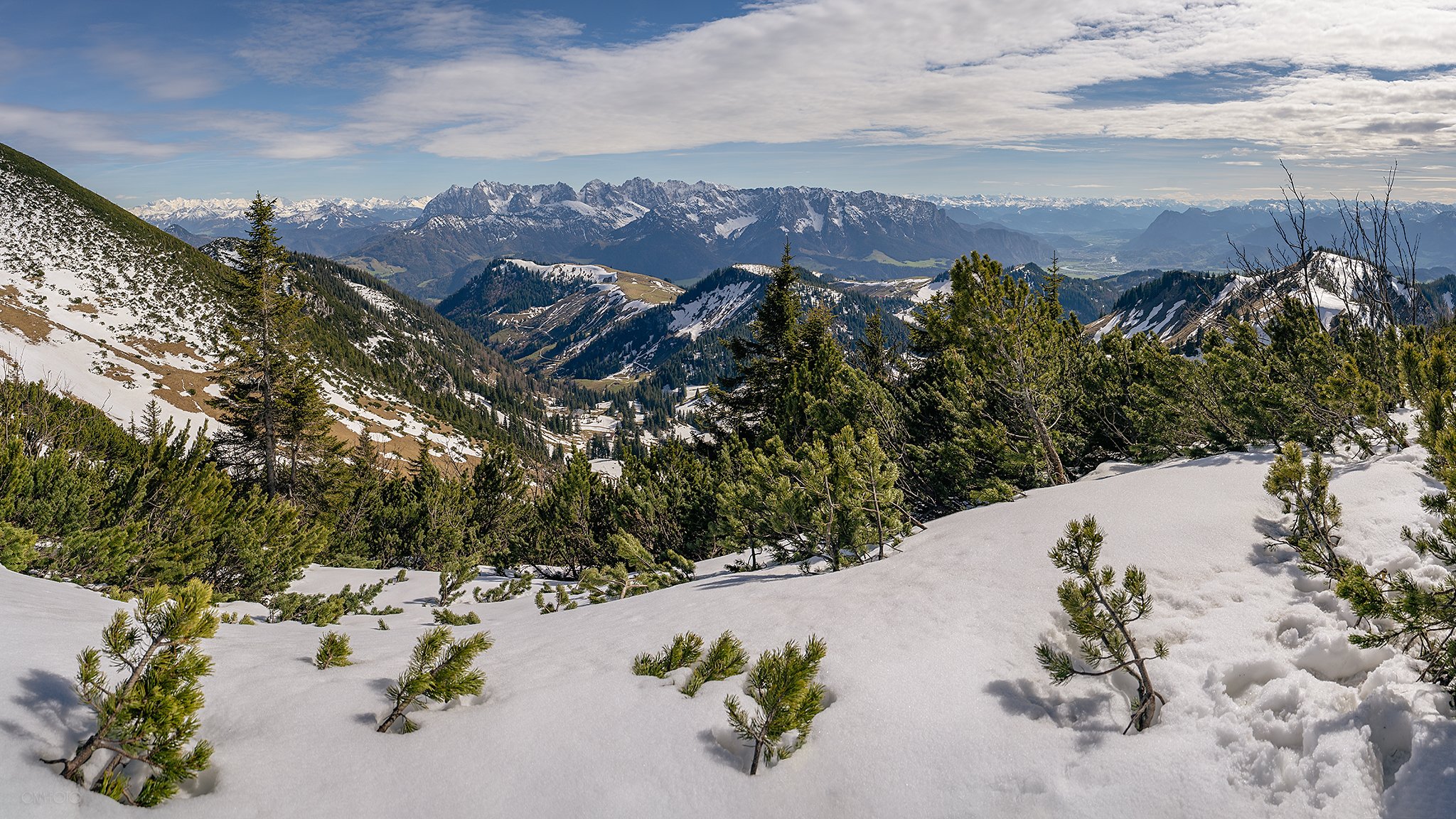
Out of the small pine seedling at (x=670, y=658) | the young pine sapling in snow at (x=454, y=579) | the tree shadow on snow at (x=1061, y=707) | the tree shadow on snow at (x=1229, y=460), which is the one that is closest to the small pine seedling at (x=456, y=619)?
the young pine sapling in snow at (x=454, y=579)

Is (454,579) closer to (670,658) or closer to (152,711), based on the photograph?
(670,658)

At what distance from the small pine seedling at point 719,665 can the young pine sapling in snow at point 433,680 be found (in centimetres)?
176

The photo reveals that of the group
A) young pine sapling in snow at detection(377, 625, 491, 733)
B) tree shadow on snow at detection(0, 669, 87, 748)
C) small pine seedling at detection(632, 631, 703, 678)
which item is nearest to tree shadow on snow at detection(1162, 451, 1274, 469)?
small pine seedling at detection(632, 631, 703, 678)

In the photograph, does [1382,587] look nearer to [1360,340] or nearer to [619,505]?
[1360,340]

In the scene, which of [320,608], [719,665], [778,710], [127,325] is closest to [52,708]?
[719,665]

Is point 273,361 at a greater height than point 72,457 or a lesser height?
greater

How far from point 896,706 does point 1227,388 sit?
12907 mm

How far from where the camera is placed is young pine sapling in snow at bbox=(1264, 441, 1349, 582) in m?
5.83

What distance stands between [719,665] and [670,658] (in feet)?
1.77

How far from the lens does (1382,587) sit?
550cm

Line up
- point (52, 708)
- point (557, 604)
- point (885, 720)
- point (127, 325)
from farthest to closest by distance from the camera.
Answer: point (127, 325) < point (557, 604) < point (885, 720) < point (52, 708)

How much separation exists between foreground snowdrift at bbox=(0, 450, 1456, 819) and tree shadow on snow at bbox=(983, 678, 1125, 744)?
2 centimetres

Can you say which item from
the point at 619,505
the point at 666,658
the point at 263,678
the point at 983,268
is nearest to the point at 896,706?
the point at 666,658

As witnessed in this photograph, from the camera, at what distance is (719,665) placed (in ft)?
16.9
